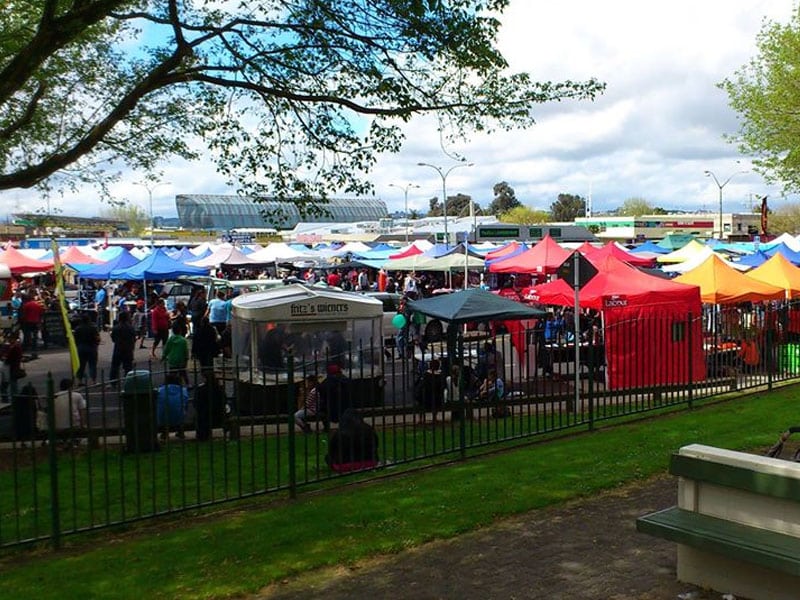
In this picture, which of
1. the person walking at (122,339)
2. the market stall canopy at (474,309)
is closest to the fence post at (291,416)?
the market stall canopy at (474,309)

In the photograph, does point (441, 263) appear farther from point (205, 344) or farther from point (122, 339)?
point (122, 339)

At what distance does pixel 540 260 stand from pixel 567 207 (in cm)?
13744

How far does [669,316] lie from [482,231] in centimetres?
2322

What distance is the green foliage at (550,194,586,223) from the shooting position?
513ft

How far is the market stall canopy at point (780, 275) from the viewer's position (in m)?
19.0

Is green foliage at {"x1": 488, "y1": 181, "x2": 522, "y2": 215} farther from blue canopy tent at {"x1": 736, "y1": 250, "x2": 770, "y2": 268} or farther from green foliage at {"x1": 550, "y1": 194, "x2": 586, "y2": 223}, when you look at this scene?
blue canopy tent at {"x1": 736, "y1": 250, "x2": 770, "y2": 268}

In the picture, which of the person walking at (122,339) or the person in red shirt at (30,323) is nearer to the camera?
the person walking at (122,339)

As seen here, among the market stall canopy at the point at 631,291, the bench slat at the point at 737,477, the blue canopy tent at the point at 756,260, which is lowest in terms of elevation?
the bench slat at the point at 737,477

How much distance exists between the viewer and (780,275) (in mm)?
19344

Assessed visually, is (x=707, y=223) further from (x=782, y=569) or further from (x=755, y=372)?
(x=782, y=569)

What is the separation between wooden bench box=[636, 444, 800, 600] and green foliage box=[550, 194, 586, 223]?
153m

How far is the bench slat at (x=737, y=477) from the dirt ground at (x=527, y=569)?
760 mm

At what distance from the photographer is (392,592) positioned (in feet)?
18.6

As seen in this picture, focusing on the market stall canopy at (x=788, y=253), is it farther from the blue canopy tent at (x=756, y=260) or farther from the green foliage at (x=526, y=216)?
the green foliage at (x=526, y=216)
